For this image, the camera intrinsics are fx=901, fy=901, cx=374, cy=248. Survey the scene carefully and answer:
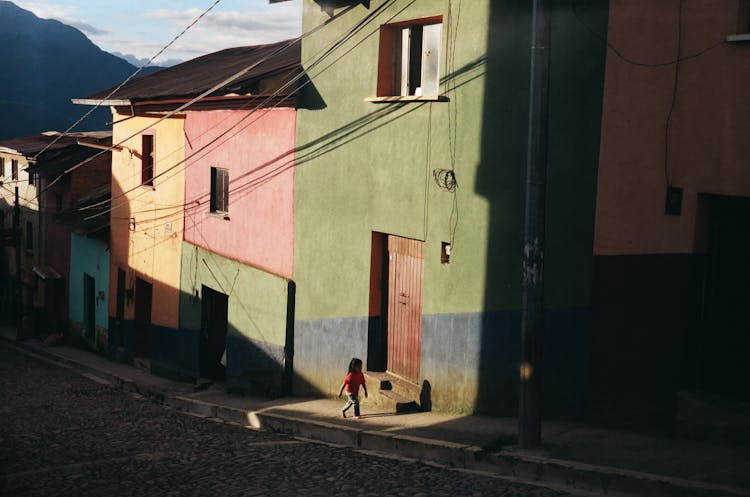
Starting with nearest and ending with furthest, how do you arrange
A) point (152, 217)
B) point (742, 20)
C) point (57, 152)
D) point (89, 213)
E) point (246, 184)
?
point (742, 20) < point (246, 184) < point (152, 217) < point (89, 213) < point (57, 152)

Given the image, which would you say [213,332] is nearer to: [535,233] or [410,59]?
[410,59]

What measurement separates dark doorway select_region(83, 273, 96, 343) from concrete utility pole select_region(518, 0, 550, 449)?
21349 mm

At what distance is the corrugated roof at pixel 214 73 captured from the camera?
1697cm

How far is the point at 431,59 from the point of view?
12422 mm

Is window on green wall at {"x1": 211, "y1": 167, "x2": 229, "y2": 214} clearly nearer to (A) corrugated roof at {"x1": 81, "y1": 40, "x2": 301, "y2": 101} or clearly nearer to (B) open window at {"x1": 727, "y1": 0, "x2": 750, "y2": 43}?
(A) corrugated roof at {"x1": 81, "y1": 40, "x2": 301, "y2": 101}

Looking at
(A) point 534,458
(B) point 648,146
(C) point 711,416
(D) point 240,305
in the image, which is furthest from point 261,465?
(D) point 240,305

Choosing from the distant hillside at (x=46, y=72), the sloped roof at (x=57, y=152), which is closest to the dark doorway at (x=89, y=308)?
the sloped roof at (x=57, y=152)

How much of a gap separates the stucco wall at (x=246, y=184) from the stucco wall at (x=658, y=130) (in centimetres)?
692

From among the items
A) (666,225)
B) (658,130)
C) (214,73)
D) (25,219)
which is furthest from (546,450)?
(25,219)

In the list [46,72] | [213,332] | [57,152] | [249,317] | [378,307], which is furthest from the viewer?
[46,72]

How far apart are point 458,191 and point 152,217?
12.8 meters

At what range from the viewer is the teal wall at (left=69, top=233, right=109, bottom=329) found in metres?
26.4

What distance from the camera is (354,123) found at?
1377 centimetres

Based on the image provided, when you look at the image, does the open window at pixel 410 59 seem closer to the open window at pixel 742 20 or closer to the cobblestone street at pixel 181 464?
the open window at pixel 742 20
